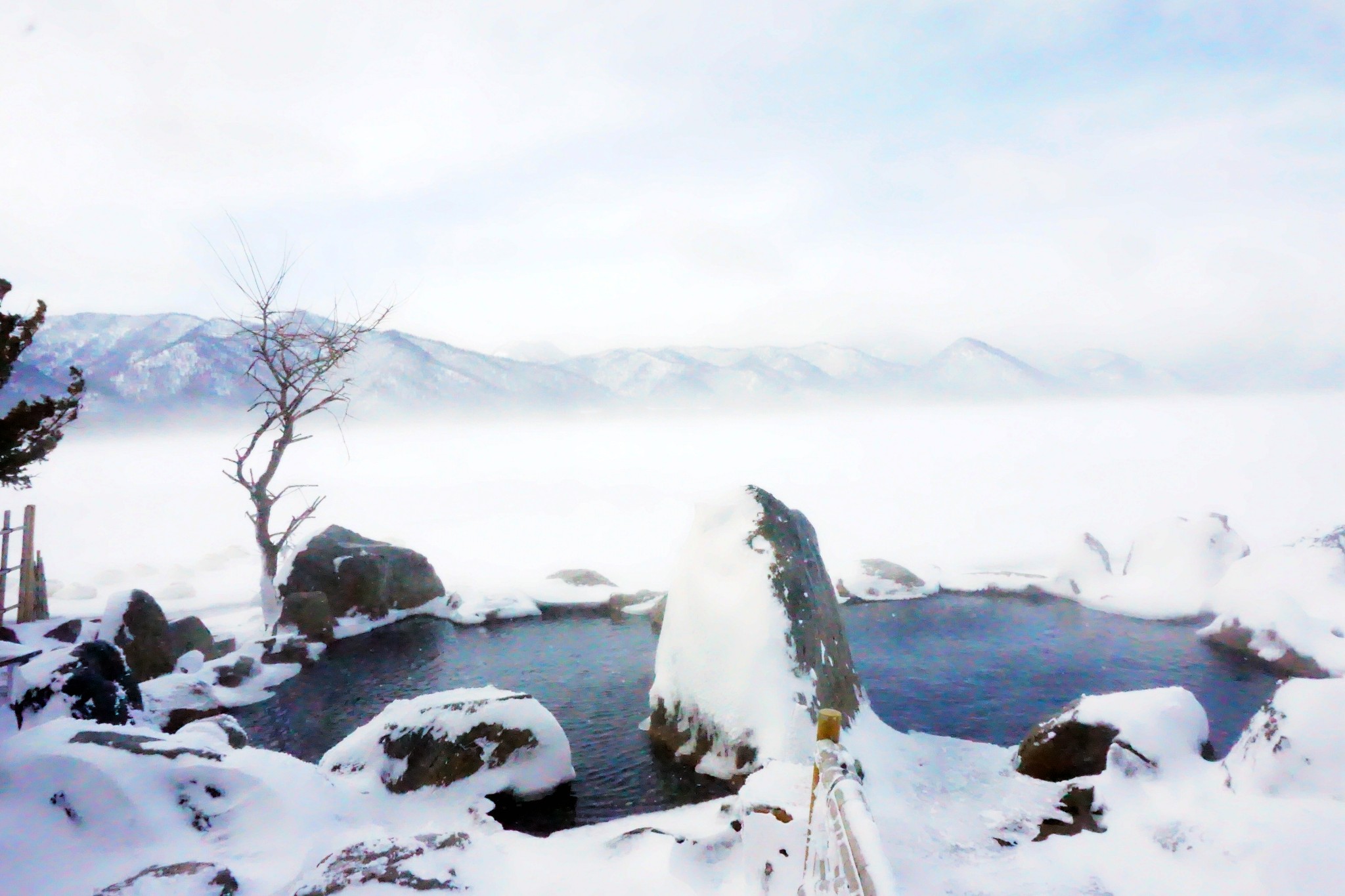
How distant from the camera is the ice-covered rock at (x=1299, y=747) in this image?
7.94 m

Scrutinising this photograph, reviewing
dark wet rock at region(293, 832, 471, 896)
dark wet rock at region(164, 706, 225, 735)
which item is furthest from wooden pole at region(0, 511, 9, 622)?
dark wet rock at region(293, 832, 471, 896)

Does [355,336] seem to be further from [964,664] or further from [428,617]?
[964,664]

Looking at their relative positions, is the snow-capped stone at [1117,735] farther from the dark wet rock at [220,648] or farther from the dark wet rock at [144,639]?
the dark wet rock at [144,639]

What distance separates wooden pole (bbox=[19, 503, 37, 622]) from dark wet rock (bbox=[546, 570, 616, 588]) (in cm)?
1586

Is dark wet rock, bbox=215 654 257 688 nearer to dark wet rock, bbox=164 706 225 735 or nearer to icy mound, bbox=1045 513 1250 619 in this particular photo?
dark wet rock, bbox=164 706 225 735

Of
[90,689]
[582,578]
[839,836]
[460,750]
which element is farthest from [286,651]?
[839,836]

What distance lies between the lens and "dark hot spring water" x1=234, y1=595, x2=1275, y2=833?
1202 cm

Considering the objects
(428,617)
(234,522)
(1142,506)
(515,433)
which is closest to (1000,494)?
(1142,506)

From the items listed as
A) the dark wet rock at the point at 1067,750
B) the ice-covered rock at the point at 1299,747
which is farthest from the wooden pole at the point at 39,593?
the ice-covered rock at the point at 1299,747

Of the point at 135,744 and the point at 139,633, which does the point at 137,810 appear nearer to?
the point at 135,744

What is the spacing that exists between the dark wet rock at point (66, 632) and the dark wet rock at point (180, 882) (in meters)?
15.2

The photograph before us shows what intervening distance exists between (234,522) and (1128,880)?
5291 cm

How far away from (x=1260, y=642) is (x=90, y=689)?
89.7ft

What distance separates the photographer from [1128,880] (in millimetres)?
7441
